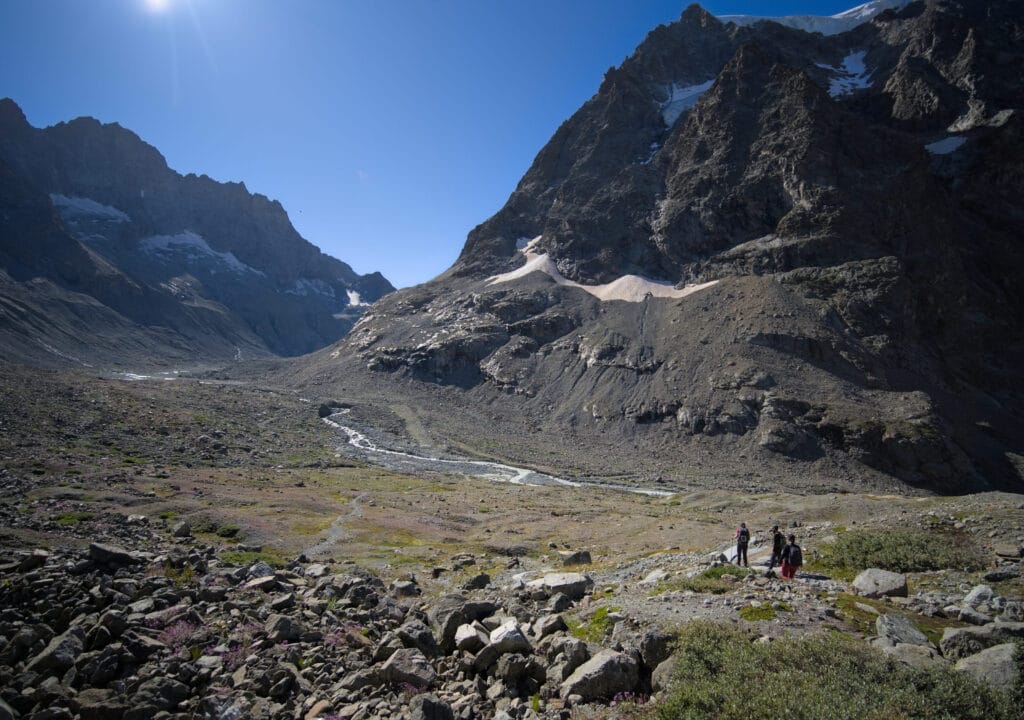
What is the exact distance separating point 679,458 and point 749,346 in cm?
3351

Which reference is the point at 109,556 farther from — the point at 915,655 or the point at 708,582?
the point at 915,655

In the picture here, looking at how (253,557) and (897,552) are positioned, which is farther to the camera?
(253,557)

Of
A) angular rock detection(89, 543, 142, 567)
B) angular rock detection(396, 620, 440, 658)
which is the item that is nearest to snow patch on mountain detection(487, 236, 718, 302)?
angular rock detection(396, 620, 440, 658)

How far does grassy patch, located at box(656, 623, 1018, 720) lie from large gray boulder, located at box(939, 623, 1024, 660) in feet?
6.65

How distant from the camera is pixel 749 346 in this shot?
11825cm

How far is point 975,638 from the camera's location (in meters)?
11.6

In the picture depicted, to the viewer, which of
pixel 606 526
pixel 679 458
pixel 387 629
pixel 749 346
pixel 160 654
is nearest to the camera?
pixel 160 654

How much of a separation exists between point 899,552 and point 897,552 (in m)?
0.07

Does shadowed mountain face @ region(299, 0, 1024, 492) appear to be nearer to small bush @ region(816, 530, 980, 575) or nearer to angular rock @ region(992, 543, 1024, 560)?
small bush @ region(816, 530, 980, 575)

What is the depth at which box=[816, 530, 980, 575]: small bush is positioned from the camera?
18.8 meters

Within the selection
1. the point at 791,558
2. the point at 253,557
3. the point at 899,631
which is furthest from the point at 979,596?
the point at 253,557

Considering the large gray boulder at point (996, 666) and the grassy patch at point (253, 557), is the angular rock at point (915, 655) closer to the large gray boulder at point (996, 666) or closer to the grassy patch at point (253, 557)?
the large gray boulder at point (996, 666)

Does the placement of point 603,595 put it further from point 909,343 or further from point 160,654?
point 909,343

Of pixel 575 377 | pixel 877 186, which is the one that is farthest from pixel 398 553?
pixel 877 186
